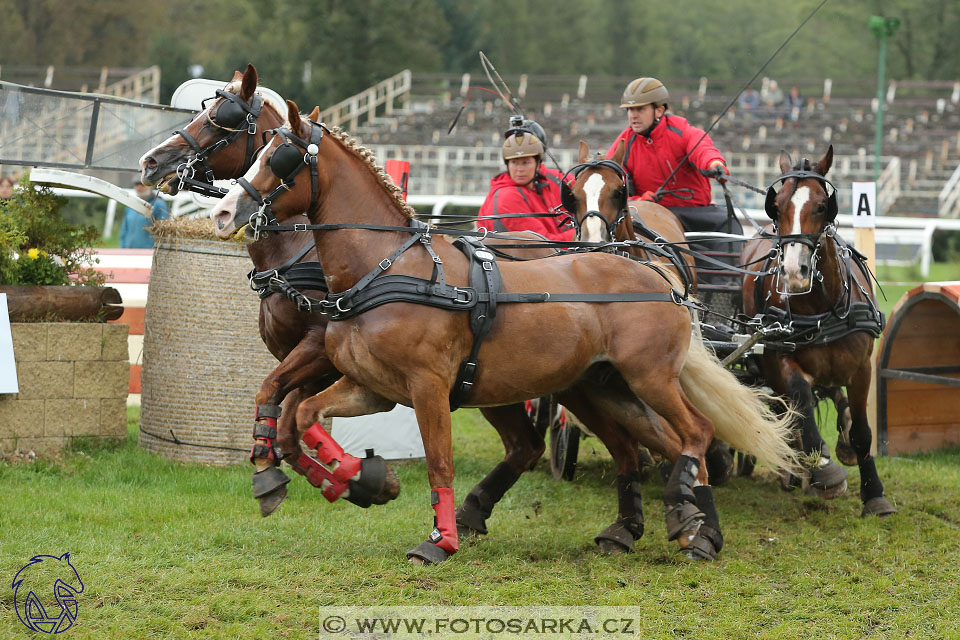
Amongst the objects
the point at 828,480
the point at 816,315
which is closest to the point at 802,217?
the point at 816,315

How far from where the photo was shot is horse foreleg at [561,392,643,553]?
590cm

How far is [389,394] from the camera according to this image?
5.24m

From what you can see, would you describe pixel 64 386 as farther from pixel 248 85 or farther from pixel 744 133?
pixel 744 133

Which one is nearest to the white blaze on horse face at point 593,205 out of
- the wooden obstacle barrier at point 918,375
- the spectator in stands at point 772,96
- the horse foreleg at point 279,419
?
the horse foreleg at point 279,419

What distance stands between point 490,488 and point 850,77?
47.9m

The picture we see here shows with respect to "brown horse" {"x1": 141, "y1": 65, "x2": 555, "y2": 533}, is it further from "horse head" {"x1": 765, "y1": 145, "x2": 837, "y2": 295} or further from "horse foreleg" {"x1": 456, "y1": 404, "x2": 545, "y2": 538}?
"horse head" {"x1": 765, "y1": 145, "x2": 837, "y2": 295}

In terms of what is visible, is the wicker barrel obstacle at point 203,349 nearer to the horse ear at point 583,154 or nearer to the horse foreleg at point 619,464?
the horse ear at point 583,154

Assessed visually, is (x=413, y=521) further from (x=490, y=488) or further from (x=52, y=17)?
(x=52, y=17)

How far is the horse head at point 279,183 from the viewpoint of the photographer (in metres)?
4.93

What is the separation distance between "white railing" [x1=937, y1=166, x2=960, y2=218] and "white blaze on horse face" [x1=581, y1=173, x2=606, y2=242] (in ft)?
79.9

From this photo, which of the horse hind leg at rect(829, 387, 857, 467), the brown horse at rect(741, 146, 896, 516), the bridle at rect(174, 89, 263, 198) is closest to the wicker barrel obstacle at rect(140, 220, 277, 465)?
the bridle at rect(174, 89, 263, 198)

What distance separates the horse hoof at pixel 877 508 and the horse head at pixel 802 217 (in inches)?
58.9

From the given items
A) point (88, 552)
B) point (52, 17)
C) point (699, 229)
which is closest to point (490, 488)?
point (88, 552)

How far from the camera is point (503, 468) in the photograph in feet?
20.5
